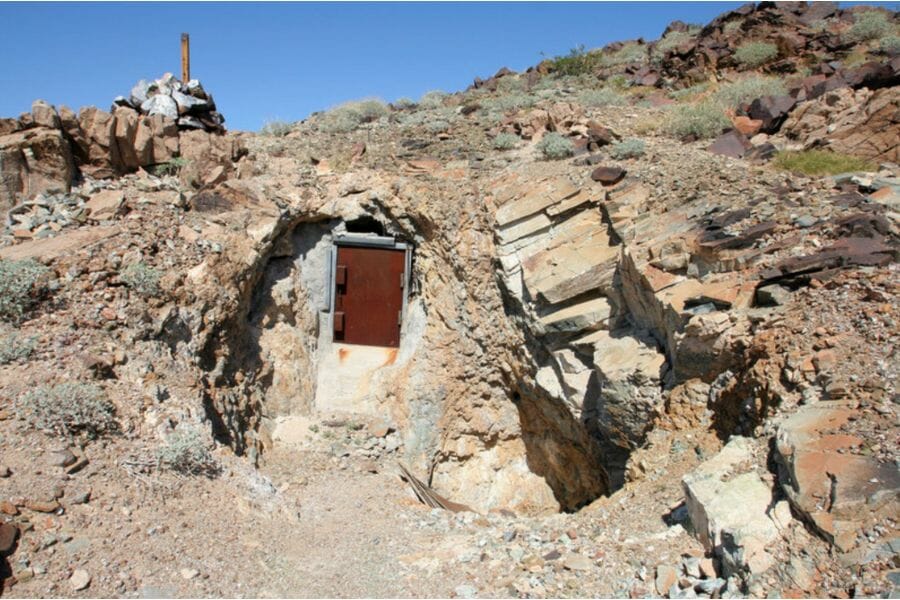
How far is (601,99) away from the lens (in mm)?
12055

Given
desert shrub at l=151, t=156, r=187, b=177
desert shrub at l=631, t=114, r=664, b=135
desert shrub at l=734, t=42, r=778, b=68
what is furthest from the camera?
desert shrub at l=734, t=42, r=778, b=68

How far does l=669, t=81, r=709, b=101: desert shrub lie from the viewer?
1262cm

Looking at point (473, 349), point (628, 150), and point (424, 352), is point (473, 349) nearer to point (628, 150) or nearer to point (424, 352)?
point (424, 352)

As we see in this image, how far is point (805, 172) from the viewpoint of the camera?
7.57 metres

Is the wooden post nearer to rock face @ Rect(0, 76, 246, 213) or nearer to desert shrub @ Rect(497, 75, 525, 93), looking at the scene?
rock face @ Rect(0, 76, 246, 213)

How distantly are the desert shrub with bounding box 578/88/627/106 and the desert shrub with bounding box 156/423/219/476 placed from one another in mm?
9255

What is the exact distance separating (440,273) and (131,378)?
4.53 meters

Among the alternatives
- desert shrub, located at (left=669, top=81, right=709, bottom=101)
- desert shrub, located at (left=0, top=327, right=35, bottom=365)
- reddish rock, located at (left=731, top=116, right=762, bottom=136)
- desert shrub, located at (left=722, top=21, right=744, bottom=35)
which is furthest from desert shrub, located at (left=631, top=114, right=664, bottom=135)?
desert shrub, located at (left=0, top=327, right=35, bottom=365)

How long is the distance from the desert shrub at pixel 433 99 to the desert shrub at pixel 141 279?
8.42 m

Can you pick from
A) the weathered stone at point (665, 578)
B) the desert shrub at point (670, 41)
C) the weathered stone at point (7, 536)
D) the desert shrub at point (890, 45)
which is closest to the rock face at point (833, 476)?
the weathered stone at point (665, 578)

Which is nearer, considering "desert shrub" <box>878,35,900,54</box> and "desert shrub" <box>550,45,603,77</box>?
"desert shrub" <box>878,35,900,54</box>

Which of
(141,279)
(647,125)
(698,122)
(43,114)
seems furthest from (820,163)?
(43,114)

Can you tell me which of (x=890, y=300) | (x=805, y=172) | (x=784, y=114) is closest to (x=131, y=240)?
(x=890, y=300)

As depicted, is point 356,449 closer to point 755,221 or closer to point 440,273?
point 440,273
